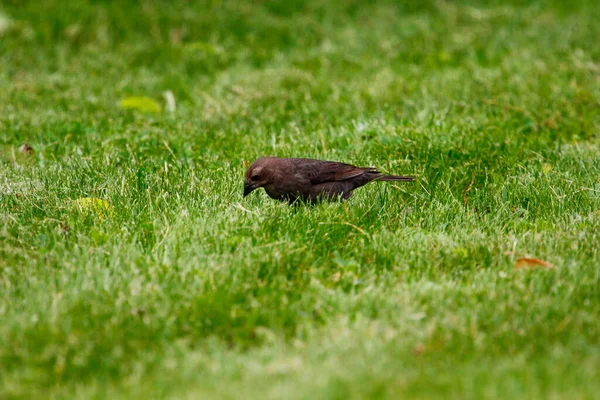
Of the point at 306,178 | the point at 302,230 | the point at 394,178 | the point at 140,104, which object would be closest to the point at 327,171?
the point at 306,178

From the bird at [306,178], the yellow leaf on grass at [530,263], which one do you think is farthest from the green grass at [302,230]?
the bird at [306,178]

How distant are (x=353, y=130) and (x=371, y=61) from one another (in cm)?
299

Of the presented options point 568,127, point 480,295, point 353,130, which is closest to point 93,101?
point 353,130

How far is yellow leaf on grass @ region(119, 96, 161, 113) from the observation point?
319 inches

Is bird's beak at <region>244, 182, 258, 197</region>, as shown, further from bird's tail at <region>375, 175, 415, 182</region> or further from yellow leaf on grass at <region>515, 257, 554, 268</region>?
yellow leaf on grass at <region>515, 257, 554, 268</region>

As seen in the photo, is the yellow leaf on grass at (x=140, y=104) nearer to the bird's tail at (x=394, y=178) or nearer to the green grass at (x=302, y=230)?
the green grass at (x=302, y=230)

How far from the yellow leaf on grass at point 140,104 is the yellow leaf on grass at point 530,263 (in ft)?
15.5

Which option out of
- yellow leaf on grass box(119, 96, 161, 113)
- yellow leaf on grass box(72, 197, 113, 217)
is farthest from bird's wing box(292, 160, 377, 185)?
yellow leaf on grass box(119, 96, 161, 113)

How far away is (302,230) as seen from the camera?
472 centimetres

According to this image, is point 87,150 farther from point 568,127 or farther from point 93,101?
point 568,127

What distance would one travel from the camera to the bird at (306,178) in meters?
5.27

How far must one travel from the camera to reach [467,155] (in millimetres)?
6293

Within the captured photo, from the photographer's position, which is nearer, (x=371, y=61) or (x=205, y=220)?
(x=205, y=220)

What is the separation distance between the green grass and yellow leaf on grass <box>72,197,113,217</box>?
0.06 m
